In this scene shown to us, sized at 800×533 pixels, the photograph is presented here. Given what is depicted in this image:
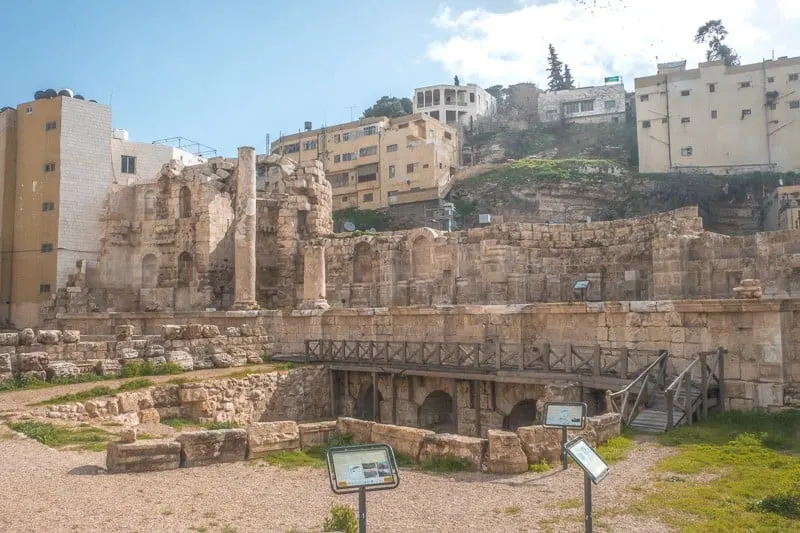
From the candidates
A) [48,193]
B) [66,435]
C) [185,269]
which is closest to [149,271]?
[185,269]

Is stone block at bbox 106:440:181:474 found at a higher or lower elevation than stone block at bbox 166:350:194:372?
lower

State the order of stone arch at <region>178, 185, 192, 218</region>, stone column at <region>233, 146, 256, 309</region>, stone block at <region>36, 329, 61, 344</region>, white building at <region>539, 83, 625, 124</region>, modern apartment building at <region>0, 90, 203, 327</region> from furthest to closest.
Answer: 1. white building at <region>539, 83, 625, 124</region>
2. stone arch at <region>178, 185, 192, 218</region>
3. modern apartment building at <region>0, 90, 203, 327</region>
4. stone column at <region>233, 146, 256, 309</region>
5. stone block at <region>36, 329, 61, 344</region>

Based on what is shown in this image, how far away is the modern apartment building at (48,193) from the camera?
104 ft

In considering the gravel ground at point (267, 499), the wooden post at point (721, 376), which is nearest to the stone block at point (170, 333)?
the gravel ground at point (267, 499)

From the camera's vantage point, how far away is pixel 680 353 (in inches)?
540

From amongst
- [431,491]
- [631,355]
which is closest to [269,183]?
[631,355]

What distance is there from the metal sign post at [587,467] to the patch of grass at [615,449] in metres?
3.00

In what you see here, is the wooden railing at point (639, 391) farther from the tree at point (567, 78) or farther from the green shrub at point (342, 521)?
the tree at point (567, 78)

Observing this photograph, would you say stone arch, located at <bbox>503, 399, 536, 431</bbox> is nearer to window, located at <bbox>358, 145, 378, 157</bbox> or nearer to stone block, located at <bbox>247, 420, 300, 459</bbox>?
stone block, located at <bbox>247, 420, 300, 459</bbox>

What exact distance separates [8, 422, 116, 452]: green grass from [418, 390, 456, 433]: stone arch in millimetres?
9462

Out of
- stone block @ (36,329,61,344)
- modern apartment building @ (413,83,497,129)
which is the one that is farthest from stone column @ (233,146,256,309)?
modern apartment building @ (413,83,497,129)

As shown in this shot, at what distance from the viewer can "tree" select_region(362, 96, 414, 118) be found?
7469 centimetres

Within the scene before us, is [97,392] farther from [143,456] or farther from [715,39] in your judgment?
[715,39]

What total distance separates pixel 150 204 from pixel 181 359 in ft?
53.7
